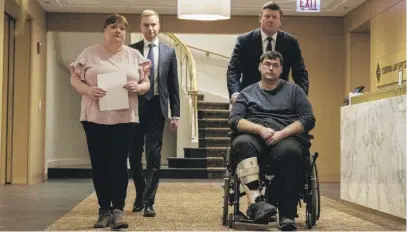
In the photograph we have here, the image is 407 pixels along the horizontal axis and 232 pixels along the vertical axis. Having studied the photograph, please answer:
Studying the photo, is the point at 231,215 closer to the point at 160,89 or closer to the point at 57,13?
the point at 160,89

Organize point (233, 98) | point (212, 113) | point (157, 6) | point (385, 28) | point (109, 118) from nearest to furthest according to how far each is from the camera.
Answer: point (109, 118) < point (233, 98) < point (385, 28) < point (157, 6) < point (212, 113)

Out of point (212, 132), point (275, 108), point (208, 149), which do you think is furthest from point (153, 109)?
point (212, 132)

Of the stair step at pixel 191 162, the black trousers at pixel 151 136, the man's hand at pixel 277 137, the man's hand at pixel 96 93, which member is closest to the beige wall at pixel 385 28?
the stair step at pixel 191 162

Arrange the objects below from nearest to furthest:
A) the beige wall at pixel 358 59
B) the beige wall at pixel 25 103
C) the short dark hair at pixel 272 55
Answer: the short dark hair at pixel 272 55 → the beige wall at pixel 25 103 → the beige wall at pixel 358 59

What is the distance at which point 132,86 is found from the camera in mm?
3873

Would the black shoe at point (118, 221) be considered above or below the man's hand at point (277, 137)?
below

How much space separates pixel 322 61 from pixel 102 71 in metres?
7.10

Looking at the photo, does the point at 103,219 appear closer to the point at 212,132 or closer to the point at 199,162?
the point at 199,162

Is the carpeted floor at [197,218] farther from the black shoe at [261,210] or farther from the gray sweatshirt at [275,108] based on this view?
the gray sweatshirt at [275,108]

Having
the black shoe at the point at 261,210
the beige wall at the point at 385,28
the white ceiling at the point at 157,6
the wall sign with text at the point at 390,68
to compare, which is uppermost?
the white ceiling at the point at 157,6

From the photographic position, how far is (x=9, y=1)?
8250 millimetres

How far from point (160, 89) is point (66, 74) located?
26.7 ft

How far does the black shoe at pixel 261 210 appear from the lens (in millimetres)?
3678

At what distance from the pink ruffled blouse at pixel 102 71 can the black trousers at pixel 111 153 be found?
0.18ft
